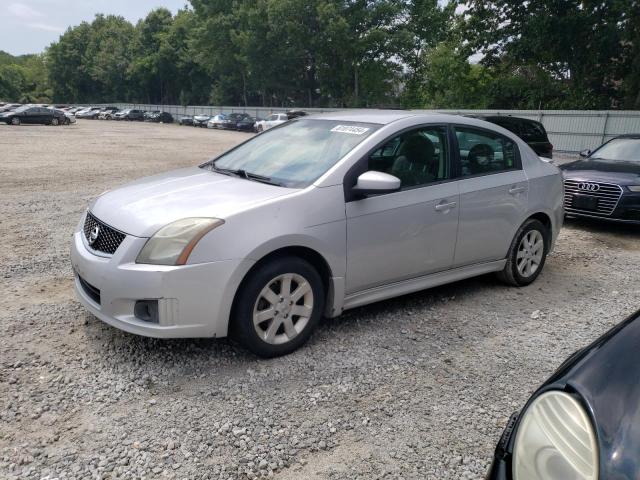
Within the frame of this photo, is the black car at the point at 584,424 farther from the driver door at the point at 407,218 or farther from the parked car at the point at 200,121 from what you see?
the parked car at the point at 200,121

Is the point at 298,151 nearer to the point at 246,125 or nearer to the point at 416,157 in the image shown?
the point at 416,157

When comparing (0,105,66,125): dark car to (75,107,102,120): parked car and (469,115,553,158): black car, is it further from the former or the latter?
(469,115,553,158): black car

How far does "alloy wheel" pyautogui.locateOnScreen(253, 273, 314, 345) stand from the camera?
3.51m

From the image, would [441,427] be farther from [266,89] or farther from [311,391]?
[266,89]

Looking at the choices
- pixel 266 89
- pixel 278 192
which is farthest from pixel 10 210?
pixel 266 89

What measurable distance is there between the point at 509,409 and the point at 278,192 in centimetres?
200

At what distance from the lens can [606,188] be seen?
7.61 m

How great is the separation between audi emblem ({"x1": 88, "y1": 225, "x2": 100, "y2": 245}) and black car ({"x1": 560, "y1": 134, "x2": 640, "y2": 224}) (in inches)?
266

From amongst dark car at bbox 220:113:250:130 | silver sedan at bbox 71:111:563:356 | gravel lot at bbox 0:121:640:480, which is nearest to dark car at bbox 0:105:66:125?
dark car at bbox 220:113:250:130

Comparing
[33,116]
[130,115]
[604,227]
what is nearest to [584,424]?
[604,227]

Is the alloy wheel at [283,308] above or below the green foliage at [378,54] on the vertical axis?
below

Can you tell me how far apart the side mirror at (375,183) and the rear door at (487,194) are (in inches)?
39.1

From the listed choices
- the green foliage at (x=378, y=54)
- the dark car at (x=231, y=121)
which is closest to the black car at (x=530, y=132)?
the green foliage at (x=378, y=54)

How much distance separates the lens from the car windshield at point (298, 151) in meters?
3.98
